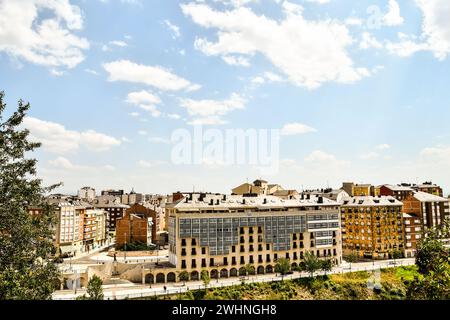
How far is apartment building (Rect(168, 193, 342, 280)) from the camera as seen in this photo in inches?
2670

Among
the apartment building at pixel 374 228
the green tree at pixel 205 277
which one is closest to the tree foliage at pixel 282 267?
the green tree at pixel 205 277

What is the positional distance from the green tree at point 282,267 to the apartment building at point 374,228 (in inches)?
1090

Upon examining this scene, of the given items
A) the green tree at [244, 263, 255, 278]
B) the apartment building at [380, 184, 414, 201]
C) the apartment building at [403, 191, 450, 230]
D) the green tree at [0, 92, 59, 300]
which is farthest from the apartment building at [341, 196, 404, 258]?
the green tree at [0, 92, 59, 300]

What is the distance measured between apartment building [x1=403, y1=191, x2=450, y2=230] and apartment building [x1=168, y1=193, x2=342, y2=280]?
99.4 ft

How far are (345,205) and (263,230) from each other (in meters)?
30.6

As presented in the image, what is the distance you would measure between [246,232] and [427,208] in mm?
56731

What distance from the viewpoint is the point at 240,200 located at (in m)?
75.6

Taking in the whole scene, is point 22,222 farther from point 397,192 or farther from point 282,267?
point 397,192

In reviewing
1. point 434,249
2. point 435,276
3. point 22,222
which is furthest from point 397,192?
point 22,222

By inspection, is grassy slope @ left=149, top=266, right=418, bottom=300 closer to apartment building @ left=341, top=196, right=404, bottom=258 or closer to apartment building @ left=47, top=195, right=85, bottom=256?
apartment building @ left=341, top=196, right=404, bottom=258

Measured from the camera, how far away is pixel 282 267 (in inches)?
2776

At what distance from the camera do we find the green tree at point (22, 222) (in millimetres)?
14484
